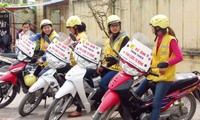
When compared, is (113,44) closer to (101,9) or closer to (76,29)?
(76,29)

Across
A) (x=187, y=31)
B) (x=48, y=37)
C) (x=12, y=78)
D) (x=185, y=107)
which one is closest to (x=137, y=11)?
(x=187, y=31)

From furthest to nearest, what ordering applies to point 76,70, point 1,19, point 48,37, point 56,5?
1. point 56,5
2. point 1,19
3. point 48,37
4. point 76,70

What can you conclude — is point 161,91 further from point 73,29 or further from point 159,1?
point 159,1

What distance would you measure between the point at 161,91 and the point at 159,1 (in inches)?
206

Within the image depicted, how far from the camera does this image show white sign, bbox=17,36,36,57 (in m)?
7.52

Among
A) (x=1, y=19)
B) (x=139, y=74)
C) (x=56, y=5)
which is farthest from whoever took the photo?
(x=56, y=5)

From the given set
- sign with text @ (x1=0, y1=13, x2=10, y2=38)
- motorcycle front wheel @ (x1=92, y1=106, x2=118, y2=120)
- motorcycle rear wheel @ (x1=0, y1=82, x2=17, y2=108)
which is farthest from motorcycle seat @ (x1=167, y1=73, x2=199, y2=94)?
sign with text @ (x1=0, y1=13, x2=10, y2=38)

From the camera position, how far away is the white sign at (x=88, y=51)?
6277 millimetres

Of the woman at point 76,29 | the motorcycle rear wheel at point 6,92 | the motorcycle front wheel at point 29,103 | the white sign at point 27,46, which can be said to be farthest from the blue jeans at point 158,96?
the motorcycle rear wheel at point 6,92

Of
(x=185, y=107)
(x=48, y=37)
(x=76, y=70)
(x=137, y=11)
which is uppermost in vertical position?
(x=137, y=11)

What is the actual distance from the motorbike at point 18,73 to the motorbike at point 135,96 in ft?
8.83

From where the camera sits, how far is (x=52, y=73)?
6.73 meters

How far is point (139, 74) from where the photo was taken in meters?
5.31

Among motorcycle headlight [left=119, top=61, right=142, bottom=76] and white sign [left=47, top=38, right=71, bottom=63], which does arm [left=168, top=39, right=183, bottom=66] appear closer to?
motorcycle headlight [left=119, top=61, right=142, bottom=76]
